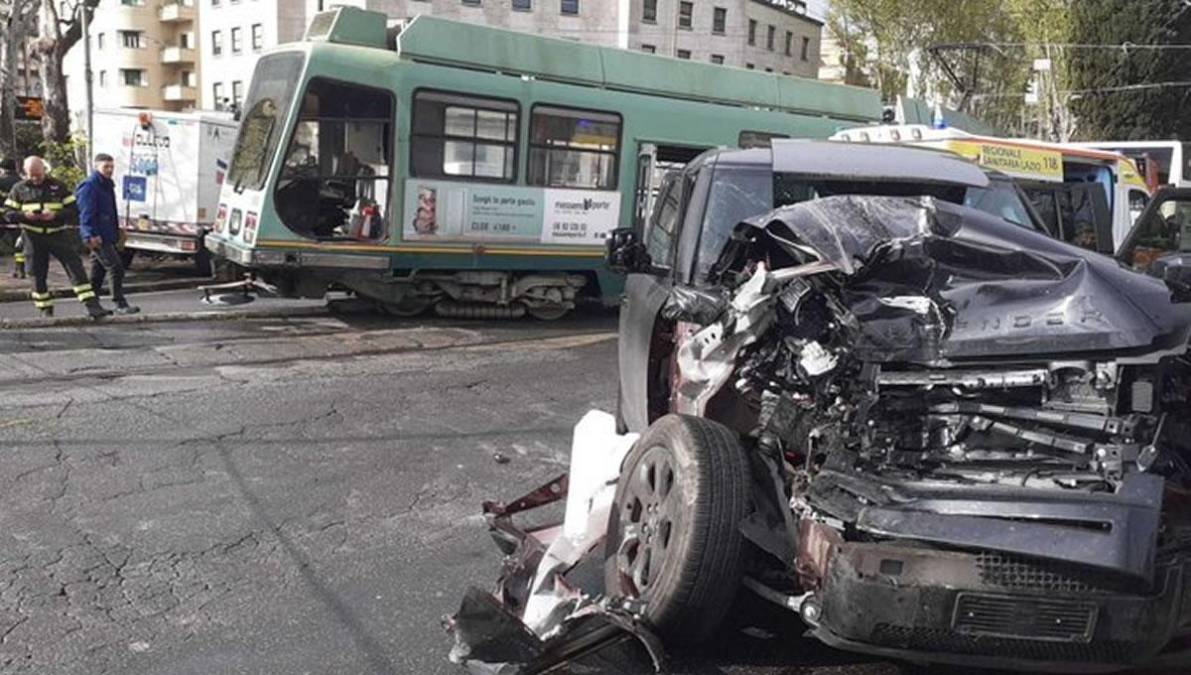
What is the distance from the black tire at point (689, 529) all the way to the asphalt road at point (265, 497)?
373 mm

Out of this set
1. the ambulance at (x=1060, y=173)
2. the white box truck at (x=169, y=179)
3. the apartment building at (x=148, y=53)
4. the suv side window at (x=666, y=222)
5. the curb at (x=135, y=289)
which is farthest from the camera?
the apartment building at (x=148, y=53)

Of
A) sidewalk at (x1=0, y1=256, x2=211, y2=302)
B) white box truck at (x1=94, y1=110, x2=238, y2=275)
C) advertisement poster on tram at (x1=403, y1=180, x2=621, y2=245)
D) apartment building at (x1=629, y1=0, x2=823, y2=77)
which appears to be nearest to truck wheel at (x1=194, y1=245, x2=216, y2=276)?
white box truck at (x1=94, y1=110, x2=238, y2=275)

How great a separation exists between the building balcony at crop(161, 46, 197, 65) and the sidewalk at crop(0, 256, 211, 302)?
47963mm

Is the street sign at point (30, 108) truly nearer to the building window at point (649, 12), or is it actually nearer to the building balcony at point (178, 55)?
the building window at point (649, 12)

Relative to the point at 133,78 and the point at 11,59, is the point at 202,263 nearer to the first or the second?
the point at 11,59

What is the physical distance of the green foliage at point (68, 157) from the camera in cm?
1961

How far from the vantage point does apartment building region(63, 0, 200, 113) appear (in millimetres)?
61031

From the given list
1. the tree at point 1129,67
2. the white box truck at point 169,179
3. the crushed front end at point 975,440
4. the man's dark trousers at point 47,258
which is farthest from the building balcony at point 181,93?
the crushed front end at point 975,440

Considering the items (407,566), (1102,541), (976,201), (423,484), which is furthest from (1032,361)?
(423,484)

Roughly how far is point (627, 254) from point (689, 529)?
7.84 feet

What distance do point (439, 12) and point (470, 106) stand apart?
127 feet

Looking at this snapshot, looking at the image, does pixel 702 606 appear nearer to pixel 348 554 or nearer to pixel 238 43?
pixel 348 554

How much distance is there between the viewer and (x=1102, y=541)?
2.63 meters

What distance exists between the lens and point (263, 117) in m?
11.1
